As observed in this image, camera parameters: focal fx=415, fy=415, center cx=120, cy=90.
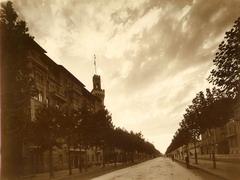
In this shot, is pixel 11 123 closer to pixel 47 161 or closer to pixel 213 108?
pixel 213 108

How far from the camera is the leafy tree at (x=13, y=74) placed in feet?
94.4

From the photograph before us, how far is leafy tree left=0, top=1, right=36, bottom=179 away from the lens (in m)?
28.8

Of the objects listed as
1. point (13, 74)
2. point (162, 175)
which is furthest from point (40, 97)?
point (13, 74)

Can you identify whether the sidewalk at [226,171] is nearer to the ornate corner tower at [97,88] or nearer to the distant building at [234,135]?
the distant building at [234,135]

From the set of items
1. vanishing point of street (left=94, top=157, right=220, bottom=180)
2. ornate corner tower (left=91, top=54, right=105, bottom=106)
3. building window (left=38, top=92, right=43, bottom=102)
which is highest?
ornate corner tower (left=91, top=54, right=105, bottom=106)

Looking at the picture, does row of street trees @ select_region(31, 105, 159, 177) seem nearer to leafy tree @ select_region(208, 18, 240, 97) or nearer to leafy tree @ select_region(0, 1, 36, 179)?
leafy tree @ select_region(0, 1, 36, 179)

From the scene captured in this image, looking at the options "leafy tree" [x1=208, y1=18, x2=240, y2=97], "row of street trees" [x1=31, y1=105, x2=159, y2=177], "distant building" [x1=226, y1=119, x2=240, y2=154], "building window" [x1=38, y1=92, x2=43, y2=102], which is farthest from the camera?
"distant building" [x1=226, y1=119, x2=240, y2=154]

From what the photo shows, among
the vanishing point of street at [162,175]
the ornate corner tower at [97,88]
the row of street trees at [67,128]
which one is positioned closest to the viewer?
the vanishing point of street at [162,175]

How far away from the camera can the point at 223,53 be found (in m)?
22.1

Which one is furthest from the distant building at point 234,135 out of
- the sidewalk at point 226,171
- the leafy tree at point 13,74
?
the leafy tree at point 13,74

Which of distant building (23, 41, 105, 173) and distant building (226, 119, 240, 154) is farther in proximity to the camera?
distant building (226, 119, 240, 154)

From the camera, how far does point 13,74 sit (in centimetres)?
2931

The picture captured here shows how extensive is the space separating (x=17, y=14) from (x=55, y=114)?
743 inches

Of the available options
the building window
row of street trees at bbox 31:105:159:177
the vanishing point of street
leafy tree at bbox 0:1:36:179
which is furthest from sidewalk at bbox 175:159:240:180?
the building window
